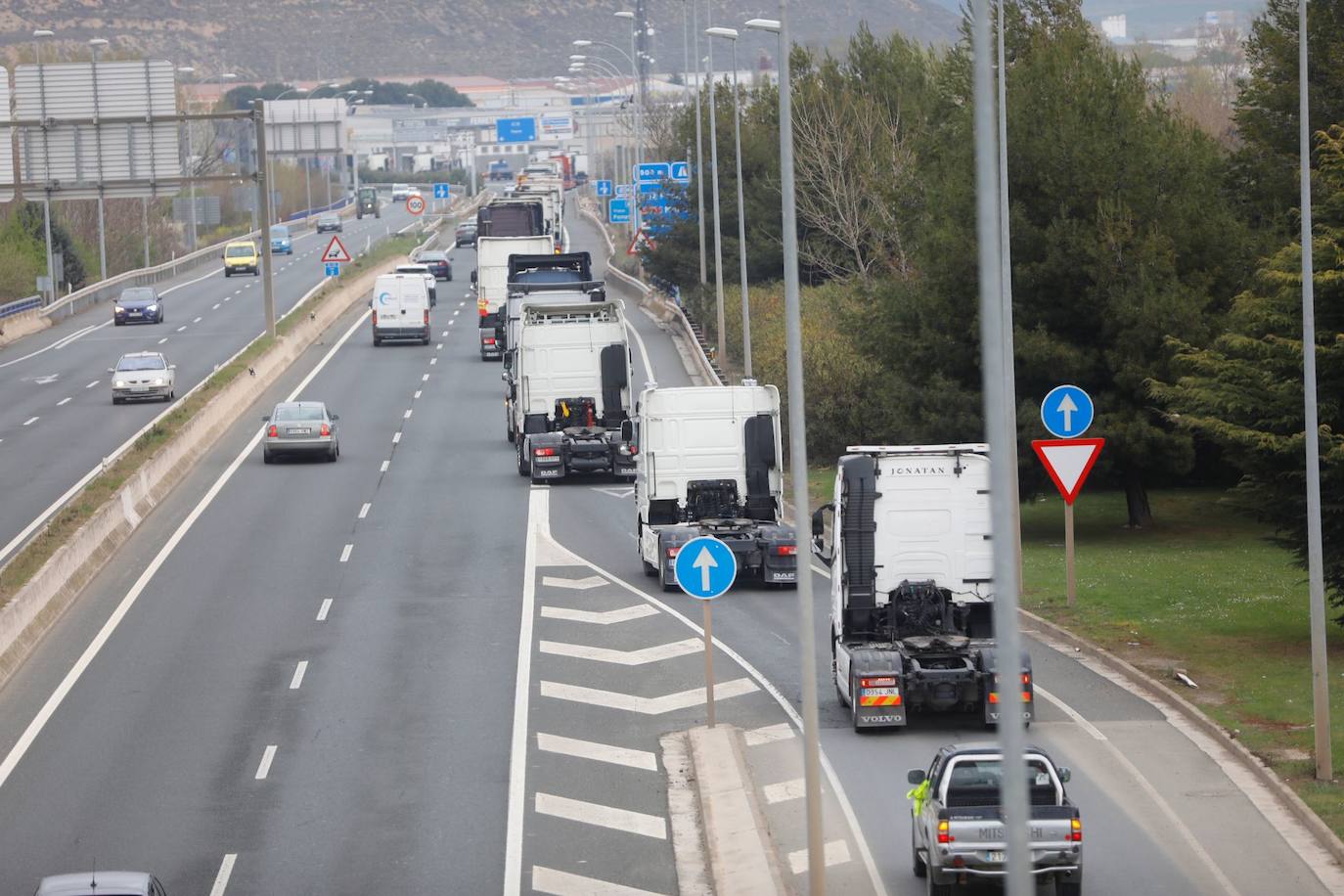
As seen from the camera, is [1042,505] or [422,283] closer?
[1042,505]

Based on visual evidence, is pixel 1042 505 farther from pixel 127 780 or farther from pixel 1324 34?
pixel 127 780

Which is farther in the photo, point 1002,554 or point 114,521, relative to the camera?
point 114,521

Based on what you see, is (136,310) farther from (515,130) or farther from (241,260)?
(515,130)

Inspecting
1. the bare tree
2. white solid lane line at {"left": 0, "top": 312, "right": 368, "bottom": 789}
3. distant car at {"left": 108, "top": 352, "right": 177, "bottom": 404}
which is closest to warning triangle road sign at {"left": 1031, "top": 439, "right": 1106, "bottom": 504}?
white solid lane line at {"left": 0, "top": 312, "right": 368, "bottom": 789}

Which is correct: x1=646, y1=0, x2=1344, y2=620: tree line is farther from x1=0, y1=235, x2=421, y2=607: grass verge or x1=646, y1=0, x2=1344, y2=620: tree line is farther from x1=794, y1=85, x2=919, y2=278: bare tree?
x1=0, y1=235, x2=421, y2=607: grass verge

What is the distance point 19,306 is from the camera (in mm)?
82312

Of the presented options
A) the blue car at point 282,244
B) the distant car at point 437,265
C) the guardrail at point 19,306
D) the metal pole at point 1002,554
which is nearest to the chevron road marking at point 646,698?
the metal pole at point 1002,554

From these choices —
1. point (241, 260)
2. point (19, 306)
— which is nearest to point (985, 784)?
point (19, 306)

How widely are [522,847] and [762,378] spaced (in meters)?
38.0

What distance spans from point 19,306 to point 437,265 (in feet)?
73.2

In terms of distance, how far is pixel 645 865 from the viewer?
60.7 ft

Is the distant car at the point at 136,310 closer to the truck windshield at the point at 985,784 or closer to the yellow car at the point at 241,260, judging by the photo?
the yellow car at the point at 241,260

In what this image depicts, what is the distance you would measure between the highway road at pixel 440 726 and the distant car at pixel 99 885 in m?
2.81

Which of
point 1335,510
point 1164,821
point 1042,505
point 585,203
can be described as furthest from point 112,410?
point 585,203
